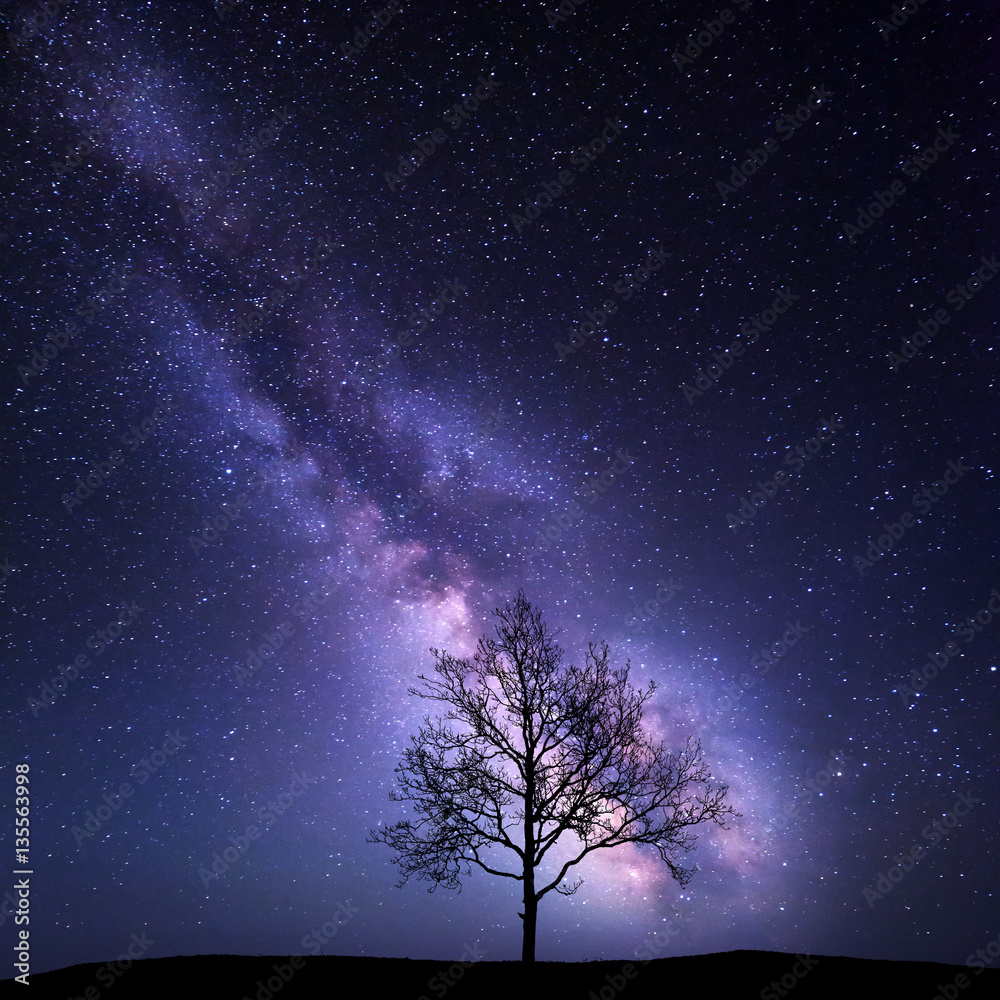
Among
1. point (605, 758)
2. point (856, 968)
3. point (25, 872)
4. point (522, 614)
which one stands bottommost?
point (856, 968)

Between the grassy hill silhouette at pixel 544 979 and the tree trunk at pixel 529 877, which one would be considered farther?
the tree trunk at pixel 529 877

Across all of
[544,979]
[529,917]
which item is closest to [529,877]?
[529,917]

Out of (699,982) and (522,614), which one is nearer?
(699,982)

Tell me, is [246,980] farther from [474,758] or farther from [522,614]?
[522,614]

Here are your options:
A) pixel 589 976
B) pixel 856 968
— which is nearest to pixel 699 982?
pixel 589 976

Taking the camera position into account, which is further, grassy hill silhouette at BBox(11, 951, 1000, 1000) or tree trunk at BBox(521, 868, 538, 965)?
tree trunk at BBox(521, 868, 538, 965)

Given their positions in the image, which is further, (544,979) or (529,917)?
(529,917)

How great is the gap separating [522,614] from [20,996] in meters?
12.6

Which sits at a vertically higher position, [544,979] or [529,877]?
[529,877]

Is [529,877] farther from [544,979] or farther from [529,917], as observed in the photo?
[544,979]

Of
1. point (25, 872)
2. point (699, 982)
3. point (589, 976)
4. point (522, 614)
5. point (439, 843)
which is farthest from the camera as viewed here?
point (522, 614)

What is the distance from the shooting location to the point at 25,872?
14102 mm

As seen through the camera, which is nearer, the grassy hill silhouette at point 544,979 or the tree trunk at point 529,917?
the grassy hill silhouette at point 544,979

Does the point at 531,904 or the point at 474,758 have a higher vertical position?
the point at 474,758
